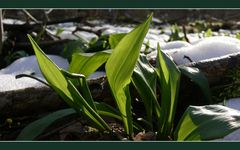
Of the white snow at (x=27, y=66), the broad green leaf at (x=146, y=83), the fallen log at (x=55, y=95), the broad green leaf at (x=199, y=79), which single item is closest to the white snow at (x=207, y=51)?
the fallen log at (x=55, y=95)

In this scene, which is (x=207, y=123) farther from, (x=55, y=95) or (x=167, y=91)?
(x=55, y=95)

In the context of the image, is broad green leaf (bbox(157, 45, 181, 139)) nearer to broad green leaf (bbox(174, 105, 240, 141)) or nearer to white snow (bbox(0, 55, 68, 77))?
broad green leaf (bbox(174, 105, 240, 141))

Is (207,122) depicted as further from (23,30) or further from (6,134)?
(23,30)

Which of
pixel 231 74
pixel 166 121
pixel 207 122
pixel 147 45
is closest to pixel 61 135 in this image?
pixel 166 121

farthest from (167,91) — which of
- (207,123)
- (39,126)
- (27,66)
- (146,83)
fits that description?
(27,66)

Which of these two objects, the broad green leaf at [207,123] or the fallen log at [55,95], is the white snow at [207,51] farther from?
the broad green leaf at [207,123]

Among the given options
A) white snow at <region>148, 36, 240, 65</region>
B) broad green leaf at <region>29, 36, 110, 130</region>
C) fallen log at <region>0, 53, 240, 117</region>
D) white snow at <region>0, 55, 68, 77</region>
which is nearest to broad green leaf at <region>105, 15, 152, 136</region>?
broad green leaf at <region>29, 36, 110, 130</region>

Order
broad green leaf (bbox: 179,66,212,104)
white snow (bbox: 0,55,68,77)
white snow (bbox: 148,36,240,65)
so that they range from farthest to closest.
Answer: white snow (bbox: 0,55,68,77), white snow (bbox: 148,36,240,65), broad green leaf (bbox: 179,66,212,104)
